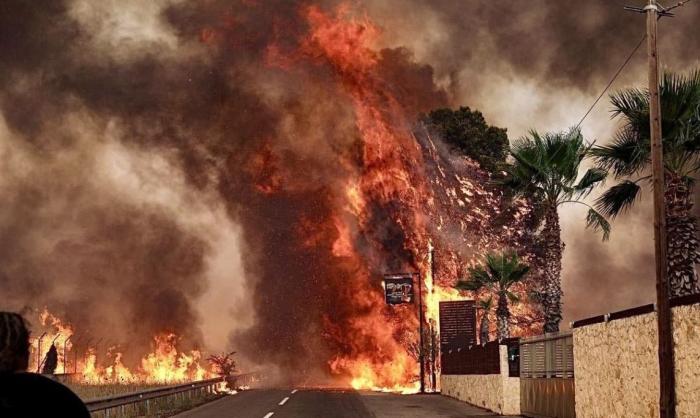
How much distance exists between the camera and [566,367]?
22.2 metres

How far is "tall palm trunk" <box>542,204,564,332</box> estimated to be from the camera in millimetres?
32094

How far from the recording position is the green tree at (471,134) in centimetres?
8876

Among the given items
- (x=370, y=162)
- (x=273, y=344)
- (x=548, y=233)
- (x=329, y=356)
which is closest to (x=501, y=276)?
(x=548, y=233)

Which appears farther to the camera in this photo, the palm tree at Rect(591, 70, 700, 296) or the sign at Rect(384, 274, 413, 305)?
the sign at Rect(384, 274, 413, 305)

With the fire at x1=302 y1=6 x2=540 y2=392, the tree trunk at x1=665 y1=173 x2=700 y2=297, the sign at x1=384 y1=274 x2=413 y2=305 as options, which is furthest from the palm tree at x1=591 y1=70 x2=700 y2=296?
the fire at x1=302 y1=6 x2=540 y2=392

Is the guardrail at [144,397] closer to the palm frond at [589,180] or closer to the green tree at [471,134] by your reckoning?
the palm frond at [589,180]

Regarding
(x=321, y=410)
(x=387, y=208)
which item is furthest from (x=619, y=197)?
(x=387, y=208)

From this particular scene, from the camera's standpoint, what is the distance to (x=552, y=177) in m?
32.9

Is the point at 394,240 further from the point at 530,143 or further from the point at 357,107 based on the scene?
the point at 530,143

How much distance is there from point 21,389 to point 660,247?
1497 cm

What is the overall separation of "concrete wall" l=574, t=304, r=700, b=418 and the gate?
3.31 ft

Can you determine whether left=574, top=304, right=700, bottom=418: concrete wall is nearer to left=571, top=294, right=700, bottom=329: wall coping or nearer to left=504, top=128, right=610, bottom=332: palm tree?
left=571, top=294, right=700, bottom=329: wall coping

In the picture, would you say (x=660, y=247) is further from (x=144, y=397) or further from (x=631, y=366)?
(x=144, y=397)

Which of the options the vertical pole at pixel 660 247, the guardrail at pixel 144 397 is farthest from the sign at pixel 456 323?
the vertical pole at pixel 660 247
